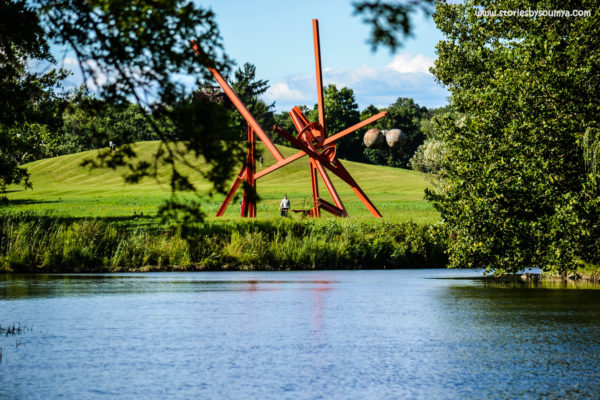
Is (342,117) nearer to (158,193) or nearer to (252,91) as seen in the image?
(252,91)

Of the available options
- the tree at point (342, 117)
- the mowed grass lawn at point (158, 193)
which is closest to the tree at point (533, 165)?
the mowed grass lawn at point (158, 193)

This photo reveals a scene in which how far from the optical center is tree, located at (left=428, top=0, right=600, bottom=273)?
23172 mm

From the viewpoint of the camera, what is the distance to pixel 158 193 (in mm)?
72312

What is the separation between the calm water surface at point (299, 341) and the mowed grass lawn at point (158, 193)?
15.2 metres

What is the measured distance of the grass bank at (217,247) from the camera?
31.5 meters

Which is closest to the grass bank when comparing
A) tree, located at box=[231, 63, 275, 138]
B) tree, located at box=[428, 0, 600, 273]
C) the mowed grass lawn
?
the mowed grass lawn

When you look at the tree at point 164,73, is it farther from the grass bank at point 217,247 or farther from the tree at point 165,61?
the grass bank at point 217,247

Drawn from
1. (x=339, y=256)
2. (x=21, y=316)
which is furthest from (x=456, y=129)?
(x=21, y=316)

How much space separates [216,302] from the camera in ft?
69.9

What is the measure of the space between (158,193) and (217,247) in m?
41.0

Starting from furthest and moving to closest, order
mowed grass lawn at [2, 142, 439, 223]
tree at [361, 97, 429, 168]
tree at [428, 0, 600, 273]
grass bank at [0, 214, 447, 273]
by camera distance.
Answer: tree at [361, 97, 429, 168]
mowed grass lawn at [2, 142, 439, 223]
grass bank at [0, 214, 447, 273]
tree at [428, 0, 600, 273]

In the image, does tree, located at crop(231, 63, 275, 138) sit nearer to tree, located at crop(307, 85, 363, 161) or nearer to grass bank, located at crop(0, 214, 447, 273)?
tree, located at crop(307, 85, 363, 161)

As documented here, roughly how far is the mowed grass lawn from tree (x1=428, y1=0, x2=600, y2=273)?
37.7ft

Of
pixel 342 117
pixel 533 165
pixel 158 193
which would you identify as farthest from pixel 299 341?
pixel 342 117
